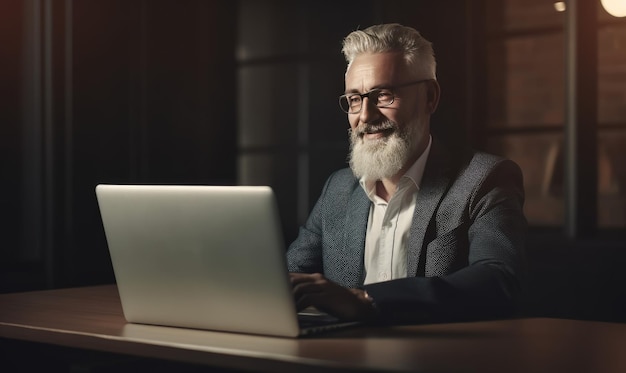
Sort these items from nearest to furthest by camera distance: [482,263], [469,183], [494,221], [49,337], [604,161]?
[49,337] → [482,263] → [494,221] → [469,183] → [604,161]

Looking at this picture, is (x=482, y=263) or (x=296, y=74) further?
(x=296, y=74)

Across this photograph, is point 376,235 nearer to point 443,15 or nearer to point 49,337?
point 49,337

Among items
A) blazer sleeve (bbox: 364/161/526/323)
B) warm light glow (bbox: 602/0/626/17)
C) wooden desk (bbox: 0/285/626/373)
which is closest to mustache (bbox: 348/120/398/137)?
blazer sleeve (bbox: 364/161/526/323)

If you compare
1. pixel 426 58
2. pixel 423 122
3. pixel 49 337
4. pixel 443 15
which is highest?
pixel 443 15

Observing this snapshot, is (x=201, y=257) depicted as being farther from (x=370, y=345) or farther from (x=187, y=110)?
(x=187, y=110)

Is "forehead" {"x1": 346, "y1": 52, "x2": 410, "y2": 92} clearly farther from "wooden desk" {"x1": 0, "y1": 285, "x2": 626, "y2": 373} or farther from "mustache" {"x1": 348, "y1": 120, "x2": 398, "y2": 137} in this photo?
"wooden desk" {"x1": 0, "y1": 285, "x2": 626, "y2": 373}

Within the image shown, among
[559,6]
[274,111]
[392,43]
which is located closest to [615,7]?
[559,6]

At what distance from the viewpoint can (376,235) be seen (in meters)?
2.57

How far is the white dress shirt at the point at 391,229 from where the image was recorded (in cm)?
253

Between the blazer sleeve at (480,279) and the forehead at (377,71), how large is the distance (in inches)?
15.4

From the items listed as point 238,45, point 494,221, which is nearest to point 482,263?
point 494,221

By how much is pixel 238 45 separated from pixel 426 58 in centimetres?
203

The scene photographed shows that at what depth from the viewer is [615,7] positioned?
130 inches

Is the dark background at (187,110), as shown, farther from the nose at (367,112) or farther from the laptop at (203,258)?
the laptop at (203,258)
